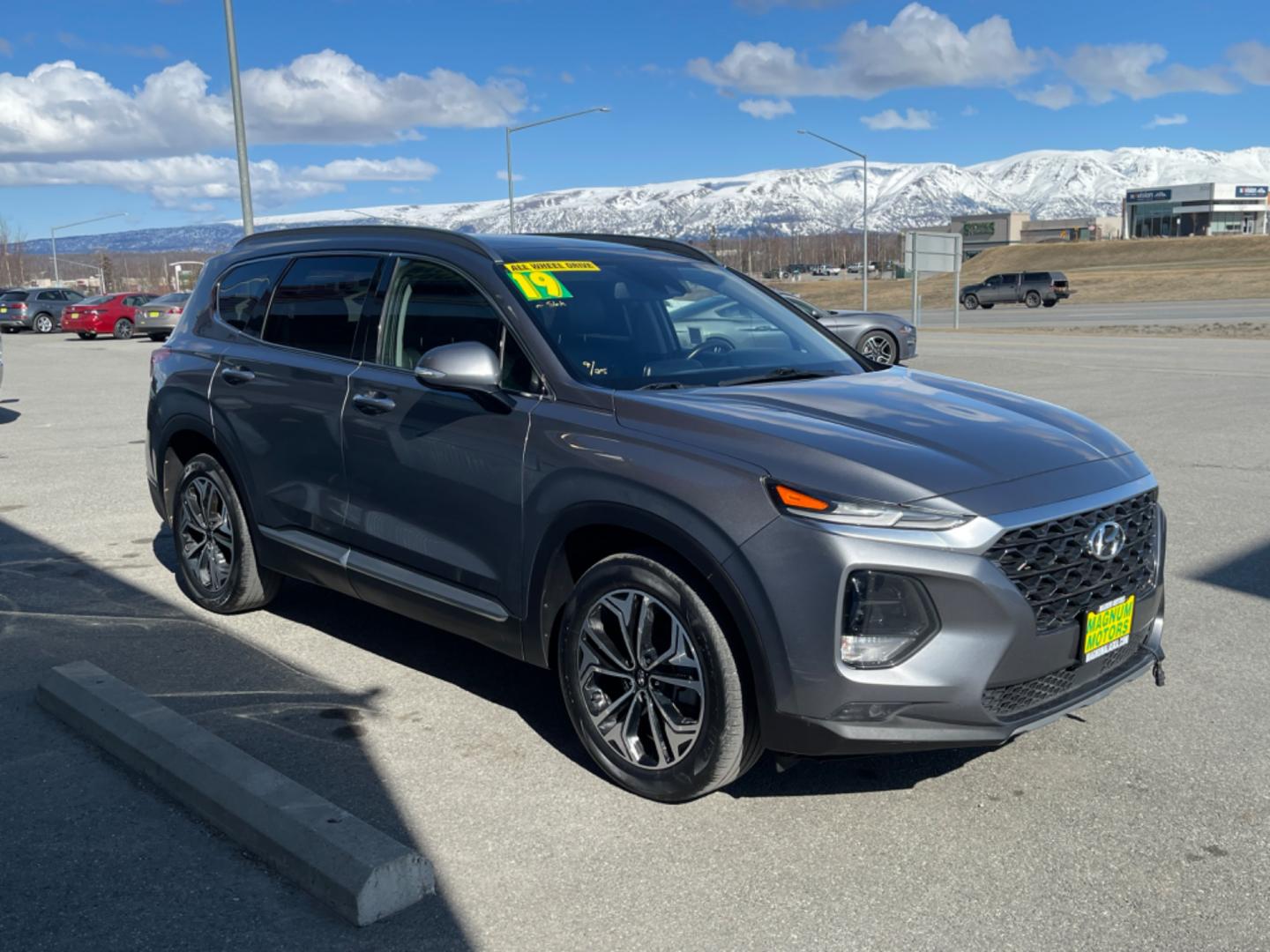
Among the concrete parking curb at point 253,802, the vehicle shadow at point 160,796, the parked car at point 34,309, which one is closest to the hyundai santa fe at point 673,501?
the vehicle shadow at point 160,796

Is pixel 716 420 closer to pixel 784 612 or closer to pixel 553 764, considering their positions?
pixel 784 612

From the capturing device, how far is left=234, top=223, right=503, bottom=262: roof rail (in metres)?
4.77

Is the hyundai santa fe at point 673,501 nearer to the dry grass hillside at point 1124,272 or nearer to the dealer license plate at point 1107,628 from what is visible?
the dealer license plate at point 1107,628

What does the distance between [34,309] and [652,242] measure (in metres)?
45.7

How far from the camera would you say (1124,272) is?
72.5 metres

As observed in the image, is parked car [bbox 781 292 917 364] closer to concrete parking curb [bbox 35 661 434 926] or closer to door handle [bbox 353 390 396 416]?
door handle [bbox 353 390 396 416]

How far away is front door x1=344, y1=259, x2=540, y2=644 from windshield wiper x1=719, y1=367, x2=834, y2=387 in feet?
2.54

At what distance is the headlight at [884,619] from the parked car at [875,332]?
50.1 ft

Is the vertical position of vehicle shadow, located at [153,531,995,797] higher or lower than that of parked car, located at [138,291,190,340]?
lower

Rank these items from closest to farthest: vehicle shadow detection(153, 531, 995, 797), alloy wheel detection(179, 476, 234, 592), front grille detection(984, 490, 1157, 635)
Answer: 1. front grille detection(984, 490, 1157, 635)
2. vehicle shadow detection(153, 531, 995, 797)
3. alloy wheel detection(179, 476, 234, 592)

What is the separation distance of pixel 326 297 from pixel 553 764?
236 centimetres

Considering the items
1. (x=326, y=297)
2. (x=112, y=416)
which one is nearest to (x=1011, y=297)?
(x=112, y=416)

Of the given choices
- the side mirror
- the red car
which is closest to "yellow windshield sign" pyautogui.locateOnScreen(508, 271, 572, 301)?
the side mirror

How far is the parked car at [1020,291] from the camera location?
5022 cm
